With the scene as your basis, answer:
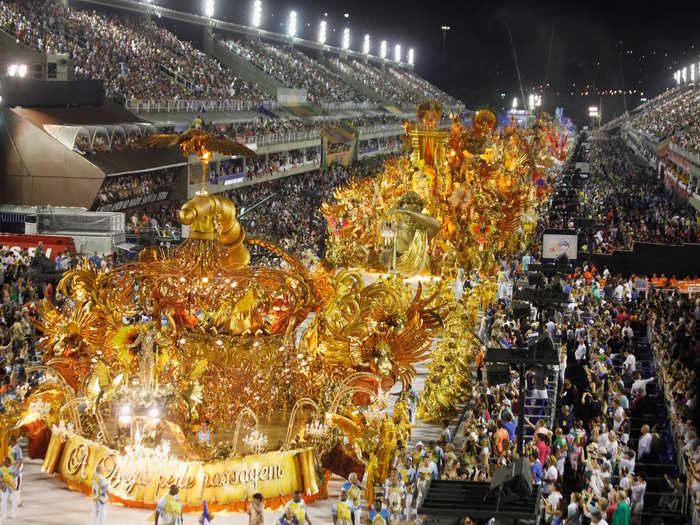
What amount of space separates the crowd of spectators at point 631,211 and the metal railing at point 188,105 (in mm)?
17724

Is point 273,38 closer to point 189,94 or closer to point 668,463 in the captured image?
point 189,94

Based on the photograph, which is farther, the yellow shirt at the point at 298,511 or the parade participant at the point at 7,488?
the parade participant at the point at 7,488

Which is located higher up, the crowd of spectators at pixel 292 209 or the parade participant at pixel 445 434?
the crowd of spectators at pixel 292 209

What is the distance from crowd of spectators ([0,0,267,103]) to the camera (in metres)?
43.1

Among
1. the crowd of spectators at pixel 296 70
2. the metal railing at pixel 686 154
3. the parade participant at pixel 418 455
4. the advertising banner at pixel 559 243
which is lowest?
the parade participant at pixel 418 455

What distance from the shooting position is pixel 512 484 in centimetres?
891

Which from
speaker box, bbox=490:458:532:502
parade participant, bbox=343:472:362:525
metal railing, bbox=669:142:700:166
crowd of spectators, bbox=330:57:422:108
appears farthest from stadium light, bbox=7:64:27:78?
crowd of spectators, bbox=330:57:422:108

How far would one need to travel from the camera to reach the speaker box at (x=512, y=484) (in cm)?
878

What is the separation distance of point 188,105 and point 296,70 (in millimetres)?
32057

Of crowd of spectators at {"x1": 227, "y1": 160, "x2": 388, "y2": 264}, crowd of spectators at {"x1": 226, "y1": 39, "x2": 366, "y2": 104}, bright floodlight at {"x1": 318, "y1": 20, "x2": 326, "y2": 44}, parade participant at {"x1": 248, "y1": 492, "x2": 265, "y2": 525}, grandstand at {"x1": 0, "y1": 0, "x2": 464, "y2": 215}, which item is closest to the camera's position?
parade participant at {"x1": 248, "y1": 492, "x2": 265, "y2": 525}

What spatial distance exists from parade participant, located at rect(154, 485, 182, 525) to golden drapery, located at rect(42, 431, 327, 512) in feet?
4.23

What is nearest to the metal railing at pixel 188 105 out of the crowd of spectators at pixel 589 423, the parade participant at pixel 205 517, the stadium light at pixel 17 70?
the stadium light at pixel 17 70

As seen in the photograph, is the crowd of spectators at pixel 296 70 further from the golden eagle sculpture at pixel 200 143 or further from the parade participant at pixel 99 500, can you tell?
the parade participant at pixel 99 500

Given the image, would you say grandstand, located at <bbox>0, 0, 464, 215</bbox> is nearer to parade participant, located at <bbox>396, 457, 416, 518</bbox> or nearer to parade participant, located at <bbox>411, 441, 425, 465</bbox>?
parade participant, located at <bbox>411, 441, 425, 465</bbox>
